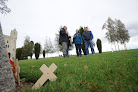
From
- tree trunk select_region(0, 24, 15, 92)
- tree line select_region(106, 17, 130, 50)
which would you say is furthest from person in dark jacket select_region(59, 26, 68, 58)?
tree line select_region(106, 17, 130, 50)

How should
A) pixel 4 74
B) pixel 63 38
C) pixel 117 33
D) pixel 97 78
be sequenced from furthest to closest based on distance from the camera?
pixel 117 33 → pixel 63 38 → pixel 97 78 → pixel 4 74

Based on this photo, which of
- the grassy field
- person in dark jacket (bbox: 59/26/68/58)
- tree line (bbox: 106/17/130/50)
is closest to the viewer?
the grassy field

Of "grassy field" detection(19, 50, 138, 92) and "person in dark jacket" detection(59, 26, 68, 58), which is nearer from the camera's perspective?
"grassy field" detection(19, 50, 138, 92)

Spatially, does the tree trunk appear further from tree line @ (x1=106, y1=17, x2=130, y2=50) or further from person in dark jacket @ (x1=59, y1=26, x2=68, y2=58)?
tree line @ (x1=106, y1=17, x2=130, y2=50)

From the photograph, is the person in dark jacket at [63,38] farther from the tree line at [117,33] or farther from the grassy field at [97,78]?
the tree line at [117,33]

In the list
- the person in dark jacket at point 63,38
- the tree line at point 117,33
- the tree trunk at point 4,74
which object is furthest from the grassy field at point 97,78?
the tree line at point 117,33

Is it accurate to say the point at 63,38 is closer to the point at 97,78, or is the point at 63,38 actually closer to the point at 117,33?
the point at 97,78

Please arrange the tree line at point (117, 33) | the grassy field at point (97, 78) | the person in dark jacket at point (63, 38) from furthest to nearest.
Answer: the tree line at point (117, 33) → the person in dark jacket at point (63, 38) → the grassy field at point (97, 78)

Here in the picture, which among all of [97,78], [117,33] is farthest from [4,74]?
[117,33]

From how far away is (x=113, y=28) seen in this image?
33625 millimetres

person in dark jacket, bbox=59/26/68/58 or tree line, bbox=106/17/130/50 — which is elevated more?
tree line, bbox=106/17/130/50

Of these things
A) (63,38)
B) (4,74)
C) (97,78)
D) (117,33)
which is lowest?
(97,78)

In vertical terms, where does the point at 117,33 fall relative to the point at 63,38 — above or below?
above

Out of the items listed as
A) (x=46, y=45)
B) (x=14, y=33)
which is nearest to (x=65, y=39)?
(x=46, y=45)
